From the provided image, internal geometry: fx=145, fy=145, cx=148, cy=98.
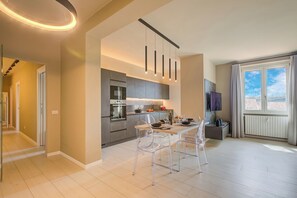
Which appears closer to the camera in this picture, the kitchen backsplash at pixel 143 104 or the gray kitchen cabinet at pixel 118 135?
the gray kitchen cabinet at pixel 118 135

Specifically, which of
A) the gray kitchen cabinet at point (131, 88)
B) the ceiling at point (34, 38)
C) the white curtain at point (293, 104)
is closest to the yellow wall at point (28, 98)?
the ceiling at point (34, 38)

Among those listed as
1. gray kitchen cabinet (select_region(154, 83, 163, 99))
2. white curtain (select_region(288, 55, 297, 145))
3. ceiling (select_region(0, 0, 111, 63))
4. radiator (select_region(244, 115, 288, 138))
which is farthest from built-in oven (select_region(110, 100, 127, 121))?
white curtain (select_region(288, 55, 297, 145))

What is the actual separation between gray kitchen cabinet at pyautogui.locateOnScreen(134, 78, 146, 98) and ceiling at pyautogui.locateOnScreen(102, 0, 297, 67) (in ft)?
3.77

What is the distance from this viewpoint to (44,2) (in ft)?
7.20

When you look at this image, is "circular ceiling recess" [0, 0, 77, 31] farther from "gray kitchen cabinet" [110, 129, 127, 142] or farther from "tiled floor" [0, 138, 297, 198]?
"gray kitchen cabinet" [110, 129, 127, 142]

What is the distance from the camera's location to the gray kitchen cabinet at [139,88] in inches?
220

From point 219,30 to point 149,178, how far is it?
326 centimetres

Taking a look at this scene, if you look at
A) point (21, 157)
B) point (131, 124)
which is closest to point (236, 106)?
point (131, 124)

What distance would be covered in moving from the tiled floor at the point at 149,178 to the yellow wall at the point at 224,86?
7.80ft

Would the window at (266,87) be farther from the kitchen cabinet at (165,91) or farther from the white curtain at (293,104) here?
the kitchen cabinet at (165,91)

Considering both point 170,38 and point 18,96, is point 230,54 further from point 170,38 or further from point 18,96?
point 18,96

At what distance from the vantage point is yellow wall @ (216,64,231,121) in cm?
566

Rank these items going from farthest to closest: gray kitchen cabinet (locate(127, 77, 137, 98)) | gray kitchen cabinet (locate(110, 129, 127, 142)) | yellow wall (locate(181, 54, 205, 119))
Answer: gray kitchen cabinet (locate(127, 77, 137, 98))
yellow wall (locate(181, 54, 205, 119))
gray kitchen cabinet (locate(110, 129, 127, 142))

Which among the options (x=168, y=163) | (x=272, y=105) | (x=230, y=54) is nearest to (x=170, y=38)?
(x=230, y=54)
